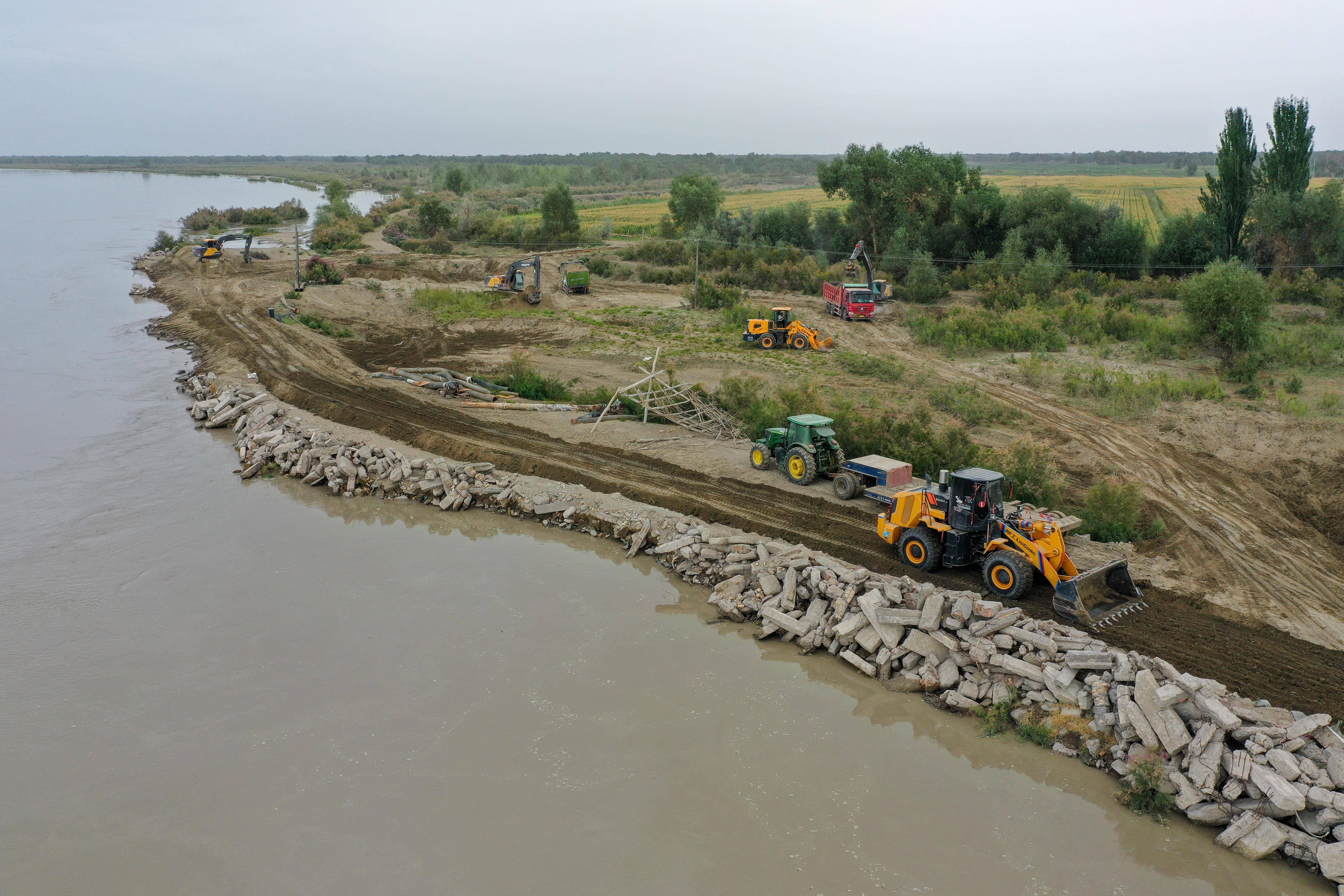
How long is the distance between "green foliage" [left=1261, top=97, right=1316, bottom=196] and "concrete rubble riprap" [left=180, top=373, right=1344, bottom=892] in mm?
35194

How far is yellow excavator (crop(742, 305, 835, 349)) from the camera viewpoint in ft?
104

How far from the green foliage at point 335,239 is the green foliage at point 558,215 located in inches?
529

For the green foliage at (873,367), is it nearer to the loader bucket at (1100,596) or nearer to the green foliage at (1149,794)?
the loader bucket at (1100,596)

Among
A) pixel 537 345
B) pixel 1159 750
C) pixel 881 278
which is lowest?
pixel 1159 750

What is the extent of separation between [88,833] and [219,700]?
2.52 meters

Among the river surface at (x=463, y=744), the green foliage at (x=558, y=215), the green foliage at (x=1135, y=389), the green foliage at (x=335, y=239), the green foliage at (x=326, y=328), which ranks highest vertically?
the green foliage at (x=558, y=215)

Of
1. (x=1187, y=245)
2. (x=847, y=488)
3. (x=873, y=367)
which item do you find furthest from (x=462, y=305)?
(x=1187, y=245)

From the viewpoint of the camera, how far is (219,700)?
12.5 metres

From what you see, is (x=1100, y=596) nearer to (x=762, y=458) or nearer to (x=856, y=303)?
(x=762, y=458)

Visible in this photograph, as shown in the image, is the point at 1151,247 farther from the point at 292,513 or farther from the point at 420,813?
the point at 420,813

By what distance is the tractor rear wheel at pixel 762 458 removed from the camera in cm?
1948

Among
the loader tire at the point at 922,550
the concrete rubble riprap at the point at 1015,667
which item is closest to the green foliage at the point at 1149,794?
the concrete rubble riprap at the point at 1015,667

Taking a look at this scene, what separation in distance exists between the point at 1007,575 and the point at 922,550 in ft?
5.22

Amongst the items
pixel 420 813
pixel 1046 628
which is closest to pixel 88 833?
pixel 420 813
